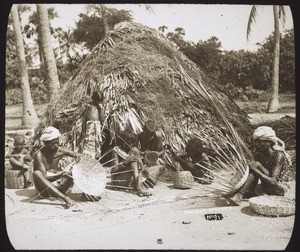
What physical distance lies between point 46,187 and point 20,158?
49 cm

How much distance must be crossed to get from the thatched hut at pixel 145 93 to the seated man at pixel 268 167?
34 cm

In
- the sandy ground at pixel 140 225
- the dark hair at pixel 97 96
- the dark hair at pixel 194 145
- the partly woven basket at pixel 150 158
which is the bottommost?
the sandy ground at pixel 140 225

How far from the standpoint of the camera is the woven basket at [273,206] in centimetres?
532

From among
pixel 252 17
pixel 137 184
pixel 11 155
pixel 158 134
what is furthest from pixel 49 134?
pixel 252 17

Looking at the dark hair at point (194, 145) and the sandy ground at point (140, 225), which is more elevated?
Answer: the dark hair at point (194, 145)

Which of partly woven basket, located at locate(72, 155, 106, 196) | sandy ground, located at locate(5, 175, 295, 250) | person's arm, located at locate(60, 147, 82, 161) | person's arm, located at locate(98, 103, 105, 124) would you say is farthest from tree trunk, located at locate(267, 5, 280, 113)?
person's arm, located at locate(60, 147, 82, 161)

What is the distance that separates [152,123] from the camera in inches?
230

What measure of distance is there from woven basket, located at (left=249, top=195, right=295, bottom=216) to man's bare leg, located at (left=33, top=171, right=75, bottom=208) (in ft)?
7.04

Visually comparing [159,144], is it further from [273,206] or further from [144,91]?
[273,206]

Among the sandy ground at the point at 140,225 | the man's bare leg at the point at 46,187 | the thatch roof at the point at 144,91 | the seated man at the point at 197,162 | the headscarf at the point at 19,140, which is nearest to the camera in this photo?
the sandy ground at the point at 140,225

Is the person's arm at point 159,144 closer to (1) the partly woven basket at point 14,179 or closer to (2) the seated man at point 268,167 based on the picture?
(2) the seated man at point 268,167

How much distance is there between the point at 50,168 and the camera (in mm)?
5629

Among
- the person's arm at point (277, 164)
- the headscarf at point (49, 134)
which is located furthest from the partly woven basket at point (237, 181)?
the headscarf at point (49, 134)

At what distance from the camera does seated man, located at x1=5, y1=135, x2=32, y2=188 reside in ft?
18.4
